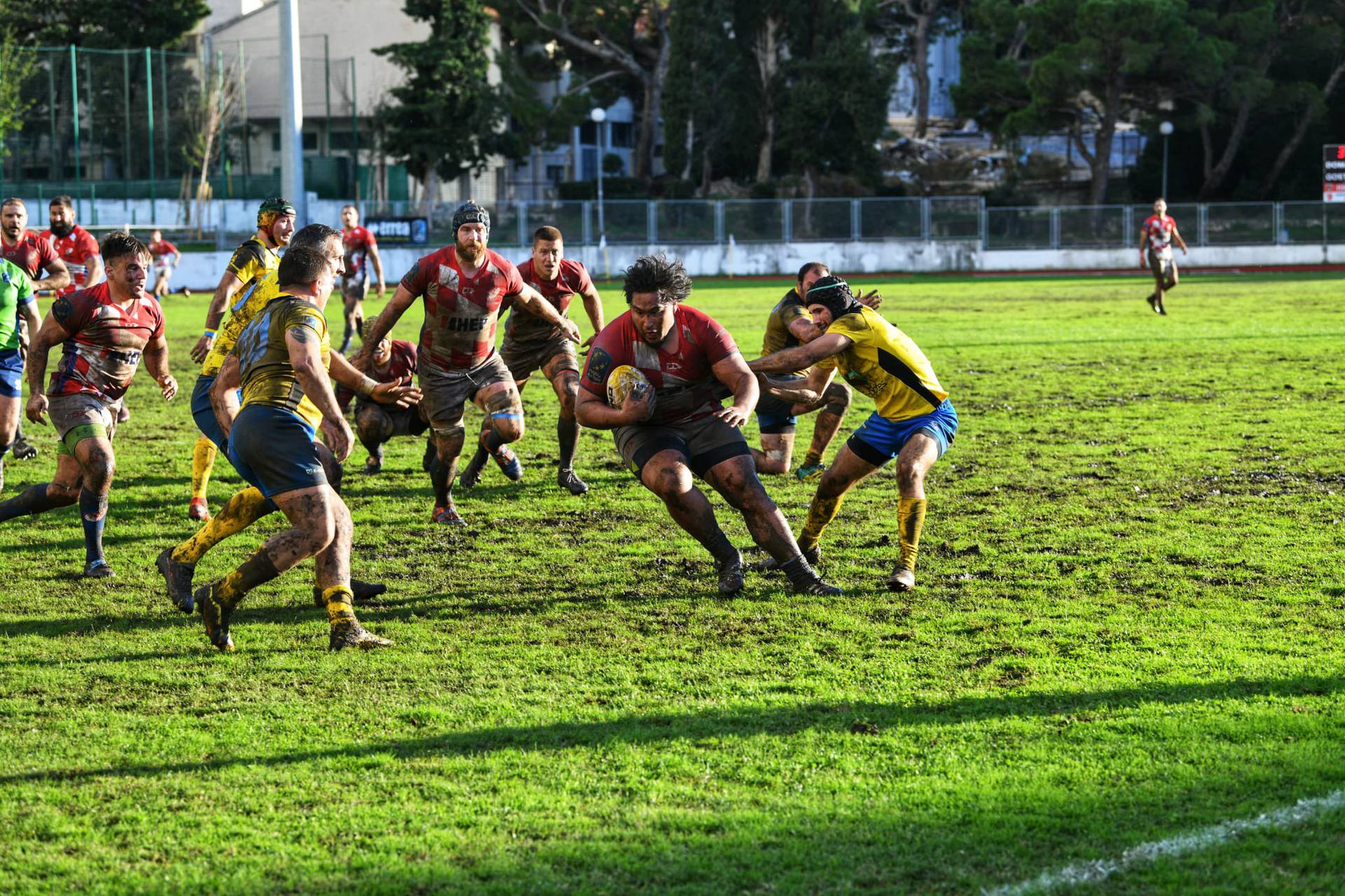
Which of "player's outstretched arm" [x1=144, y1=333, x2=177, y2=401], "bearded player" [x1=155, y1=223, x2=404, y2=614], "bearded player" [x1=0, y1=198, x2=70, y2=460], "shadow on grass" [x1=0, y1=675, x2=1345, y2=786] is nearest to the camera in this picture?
"shadow on grass" [x1=0, y1=675, x2=1345, y2=786]

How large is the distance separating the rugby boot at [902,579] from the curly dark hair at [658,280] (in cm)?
187

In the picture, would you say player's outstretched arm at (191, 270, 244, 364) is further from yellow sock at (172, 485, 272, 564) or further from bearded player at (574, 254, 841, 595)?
bearded player at (574, 254, 841, 595)

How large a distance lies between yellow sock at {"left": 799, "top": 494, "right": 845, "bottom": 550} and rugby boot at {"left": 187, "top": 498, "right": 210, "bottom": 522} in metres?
4.13

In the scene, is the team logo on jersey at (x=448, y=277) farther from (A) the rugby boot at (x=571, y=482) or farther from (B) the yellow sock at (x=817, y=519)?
(B) the yellow sock at (x=817, y=519)

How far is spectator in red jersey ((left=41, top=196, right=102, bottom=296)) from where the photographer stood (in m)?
12.6

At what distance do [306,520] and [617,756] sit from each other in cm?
207

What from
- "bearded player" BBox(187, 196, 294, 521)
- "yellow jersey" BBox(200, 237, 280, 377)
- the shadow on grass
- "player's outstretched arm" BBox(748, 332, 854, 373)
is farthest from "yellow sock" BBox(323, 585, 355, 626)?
"bearded player" BBox(187, 196, 294, 521)

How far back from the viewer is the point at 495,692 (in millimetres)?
5992

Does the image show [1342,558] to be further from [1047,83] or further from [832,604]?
[1047,83]

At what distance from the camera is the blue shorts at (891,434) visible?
25.7 ft

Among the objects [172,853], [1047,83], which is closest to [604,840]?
[172,853]

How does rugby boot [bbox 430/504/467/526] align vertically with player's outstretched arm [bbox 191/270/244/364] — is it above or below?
below

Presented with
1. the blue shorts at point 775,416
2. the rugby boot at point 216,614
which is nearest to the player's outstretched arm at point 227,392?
the rugby boot at point 216,614

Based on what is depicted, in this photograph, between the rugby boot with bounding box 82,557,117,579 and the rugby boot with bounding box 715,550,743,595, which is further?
the rugby boot with bounding box 82,557,117,579
